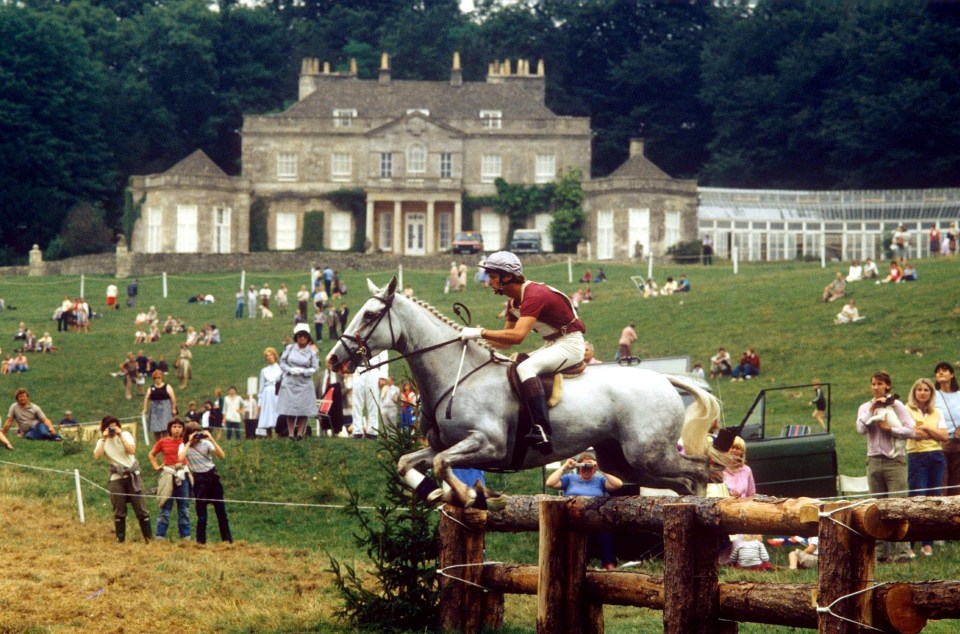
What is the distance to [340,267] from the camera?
70.2 meters

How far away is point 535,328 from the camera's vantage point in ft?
45.6

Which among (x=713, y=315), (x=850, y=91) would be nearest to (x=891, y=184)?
(x=850, y=91)

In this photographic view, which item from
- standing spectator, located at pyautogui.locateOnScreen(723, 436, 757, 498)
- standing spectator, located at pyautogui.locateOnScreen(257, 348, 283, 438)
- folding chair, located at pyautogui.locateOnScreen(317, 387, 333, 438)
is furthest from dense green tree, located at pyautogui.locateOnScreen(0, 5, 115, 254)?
standing spectator, located at pyautogui.locateOnScreen(723, 436, 757, 498)

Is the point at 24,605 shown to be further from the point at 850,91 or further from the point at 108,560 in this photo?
the point at 850,91

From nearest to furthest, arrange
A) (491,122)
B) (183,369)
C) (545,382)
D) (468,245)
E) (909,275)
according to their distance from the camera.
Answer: (545,382)
(183,369)
(909,275)
(468,245)
(491,122)

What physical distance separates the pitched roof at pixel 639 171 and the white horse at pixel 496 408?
68231mm

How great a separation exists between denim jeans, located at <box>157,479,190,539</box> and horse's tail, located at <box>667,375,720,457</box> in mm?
8872

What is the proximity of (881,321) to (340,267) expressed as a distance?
1377 inches

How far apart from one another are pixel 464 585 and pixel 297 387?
11657 mm

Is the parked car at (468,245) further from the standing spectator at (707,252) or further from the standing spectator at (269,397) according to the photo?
the standing spectator at (269,397)

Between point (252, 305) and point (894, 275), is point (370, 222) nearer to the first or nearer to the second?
point (252, 305)

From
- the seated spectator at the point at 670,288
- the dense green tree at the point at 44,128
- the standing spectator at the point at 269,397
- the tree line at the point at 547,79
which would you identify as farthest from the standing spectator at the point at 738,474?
the dense green tree at the point at 44,128

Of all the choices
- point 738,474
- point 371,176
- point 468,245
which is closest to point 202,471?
point 738,474

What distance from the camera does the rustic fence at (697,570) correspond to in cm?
1017
